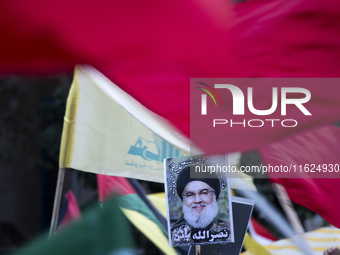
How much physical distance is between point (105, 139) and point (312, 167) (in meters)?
1.49

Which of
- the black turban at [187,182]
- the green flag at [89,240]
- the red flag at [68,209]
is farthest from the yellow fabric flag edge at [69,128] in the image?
the green flag at [89,240]

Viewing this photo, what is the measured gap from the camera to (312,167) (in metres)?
5.30

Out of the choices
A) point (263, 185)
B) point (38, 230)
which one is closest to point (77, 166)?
point (263, 185)

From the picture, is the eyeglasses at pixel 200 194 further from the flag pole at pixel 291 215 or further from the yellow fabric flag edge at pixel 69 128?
the yellow fabric flag edge at pixel 69 128

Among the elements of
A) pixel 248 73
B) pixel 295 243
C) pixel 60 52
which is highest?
pixel 248 73

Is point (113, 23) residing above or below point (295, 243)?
above

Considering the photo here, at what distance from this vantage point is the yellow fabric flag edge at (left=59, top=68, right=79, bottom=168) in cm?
560

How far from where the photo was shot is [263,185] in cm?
823

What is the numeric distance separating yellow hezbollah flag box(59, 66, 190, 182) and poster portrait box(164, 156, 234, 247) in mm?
1088

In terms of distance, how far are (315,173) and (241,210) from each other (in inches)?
36.8

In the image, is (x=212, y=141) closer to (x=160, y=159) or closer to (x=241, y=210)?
(x=241, y=210)

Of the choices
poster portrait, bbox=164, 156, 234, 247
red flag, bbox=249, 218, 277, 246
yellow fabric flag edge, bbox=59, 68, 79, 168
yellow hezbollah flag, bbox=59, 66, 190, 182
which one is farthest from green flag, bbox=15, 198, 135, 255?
red flag, bbox=249, 218, 277, 246

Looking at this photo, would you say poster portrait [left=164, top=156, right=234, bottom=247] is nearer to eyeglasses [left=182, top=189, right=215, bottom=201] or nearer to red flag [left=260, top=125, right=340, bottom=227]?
eyeglasses [left=182, top=189, right=215, bottom=201]

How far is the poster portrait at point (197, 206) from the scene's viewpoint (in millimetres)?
4199
